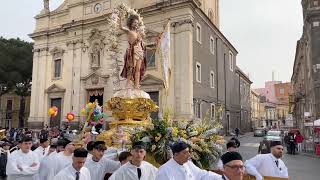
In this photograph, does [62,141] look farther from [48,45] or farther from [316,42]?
[48,45]

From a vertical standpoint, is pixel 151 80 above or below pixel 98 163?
above

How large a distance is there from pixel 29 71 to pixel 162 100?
86.9ft

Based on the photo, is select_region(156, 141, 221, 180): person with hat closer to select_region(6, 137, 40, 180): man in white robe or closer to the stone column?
select_region(6, 137, 40, 180): man in white robe

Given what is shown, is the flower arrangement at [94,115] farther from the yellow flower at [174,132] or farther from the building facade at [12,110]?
the building facade at [12,110]

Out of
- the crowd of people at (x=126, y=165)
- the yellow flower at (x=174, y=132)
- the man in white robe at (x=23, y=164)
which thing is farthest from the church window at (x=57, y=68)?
the yellow flower at (x=174, y=132)

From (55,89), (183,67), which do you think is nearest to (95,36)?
(55,89)

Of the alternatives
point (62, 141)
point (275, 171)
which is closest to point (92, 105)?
point (62, 141)

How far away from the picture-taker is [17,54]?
4694cm

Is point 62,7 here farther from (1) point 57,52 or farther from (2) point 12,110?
(2) point 12,110

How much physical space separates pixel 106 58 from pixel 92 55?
1.92 meters

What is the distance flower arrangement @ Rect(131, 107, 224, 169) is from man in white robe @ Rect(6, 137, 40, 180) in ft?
8.56

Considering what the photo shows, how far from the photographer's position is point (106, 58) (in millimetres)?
32250

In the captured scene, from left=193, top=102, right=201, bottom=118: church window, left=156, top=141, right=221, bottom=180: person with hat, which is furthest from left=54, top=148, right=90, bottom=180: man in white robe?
left=193, top=102, right=201, bottom=118: church window

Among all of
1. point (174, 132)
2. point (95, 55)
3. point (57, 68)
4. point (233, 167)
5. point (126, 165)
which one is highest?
point (95, 55)
